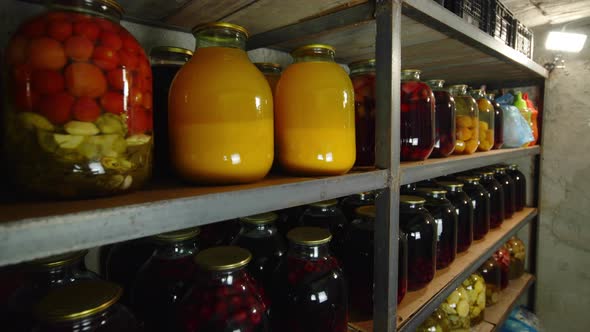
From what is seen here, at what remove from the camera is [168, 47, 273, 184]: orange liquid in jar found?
0.51 meters

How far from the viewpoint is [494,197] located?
1.72 m

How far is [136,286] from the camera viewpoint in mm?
631

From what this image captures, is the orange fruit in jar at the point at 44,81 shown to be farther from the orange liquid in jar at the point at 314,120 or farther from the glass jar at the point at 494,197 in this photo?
the glass jar at the point at 494,197

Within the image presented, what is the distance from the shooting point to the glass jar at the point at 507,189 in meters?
1.89

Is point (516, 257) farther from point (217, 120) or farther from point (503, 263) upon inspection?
point (217, 120)

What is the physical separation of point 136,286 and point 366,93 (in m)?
0.65

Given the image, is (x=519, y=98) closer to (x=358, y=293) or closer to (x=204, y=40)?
(x=358, y=293)

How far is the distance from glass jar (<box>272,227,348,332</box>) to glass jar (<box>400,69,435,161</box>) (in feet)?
1.21

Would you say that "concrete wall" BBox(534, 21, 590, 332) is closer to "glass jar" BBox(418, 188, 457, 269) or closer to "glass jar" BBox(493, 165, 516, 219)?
"glass jar" BBox(493, 165, 516, 219)

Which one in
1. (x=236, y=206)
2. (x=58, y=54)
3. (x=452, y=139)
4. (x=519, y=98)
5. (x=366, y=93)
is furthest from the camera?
(x=519, y=98)

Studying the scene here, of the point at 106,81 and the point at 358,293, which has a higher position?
the point at 106,81

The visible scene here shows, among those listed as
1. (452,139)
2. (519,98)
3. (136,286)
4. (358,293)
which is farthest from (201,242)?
(519,98)

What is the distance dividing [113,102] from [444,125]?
0.96 meters

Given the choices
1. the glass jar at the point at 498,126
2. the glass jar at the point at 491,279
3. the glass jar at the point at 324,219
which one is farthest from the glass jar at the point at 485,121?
the glass jar at the point at 324,219
